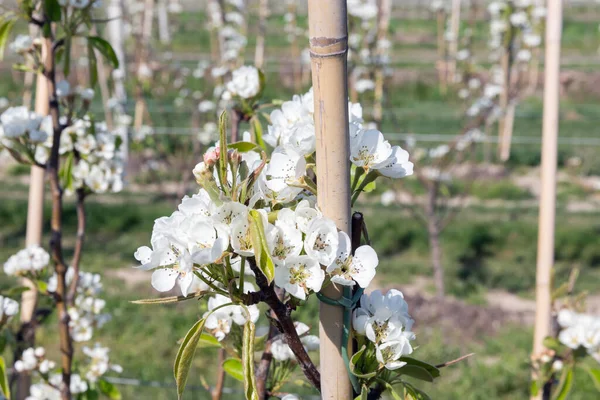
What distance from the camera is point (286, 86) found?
10.6m

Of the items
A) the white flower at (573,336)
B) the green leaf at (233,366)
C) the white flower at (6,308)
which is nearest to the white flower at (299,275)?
the green leaf at (233,366)

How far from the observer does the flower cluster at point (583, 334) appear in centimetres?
164

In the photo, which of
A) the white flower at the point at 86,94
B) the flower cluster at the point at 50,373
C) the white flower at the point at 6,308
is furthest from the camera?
the white flower at the point at 86,94

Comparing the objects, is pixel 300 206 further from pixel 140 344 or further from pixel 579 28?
pixel 579 28

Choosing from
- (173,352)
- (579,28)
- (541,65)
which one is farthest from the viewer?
(579,28)

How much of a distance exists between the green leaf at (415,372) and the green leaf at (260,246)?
0.26 metres

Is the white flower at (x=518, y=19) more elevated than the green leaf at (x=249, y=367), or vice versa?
the white flower at (x=518, y=19)

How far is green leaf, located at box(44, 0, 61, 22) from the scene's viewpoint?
4.59 ft

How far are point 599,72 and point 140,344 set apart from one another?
400 inches

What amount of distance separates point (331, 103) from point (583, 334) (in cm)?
118

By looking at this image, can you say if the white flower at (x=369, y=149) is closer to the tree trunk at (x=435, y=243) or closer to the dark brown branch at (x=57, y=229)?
the dark brown branch at (x=57, y=229)

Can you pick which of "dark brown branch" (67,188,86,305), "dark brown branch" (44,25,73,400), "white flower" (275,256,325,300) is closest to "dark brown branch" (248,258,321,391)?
"white flower" (275,256,325,300)

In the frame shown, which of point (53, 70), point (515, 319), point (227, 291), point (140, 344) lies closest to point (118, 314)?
point (140, 344)

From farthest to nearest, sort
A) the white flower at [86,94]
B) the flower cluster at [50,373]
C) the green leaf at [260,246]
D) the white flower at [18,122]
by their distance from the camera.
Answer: the white flower at [86,94], the flower cluster at [50,373], the white flower at [18,122], the green leaf at [260,246]
